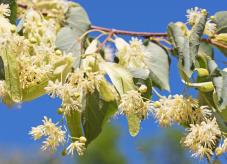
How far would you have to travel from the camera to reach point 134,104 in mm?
948

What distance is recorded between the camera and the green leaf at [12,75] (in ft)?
3.06

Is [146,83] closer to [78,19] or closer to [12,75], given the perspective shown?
[12,75]

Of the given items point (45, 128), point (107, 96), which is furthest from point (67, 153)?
point (107, 96)

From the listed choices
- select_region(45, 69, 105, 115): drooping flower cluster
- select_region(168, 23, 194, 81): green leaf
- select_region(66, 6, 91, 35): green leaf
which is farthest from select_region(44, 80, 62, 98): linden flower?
select_region(66, 6, 91, 35): green leaf

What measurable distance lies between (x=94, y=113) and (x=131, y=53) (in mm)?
154

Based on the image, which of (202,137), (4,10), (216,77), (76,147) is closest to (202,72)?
(216,77)

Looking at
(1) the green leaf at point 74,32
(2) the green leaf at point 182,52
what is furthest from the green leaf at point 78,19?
(2) the green leaf at point 182,52

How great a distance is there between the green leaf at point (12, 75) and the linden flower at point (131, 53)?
26 centimetres

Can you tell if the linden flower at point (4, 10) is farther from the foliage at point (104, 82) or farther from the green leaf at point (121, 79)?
the green leaf at point (121, 79)

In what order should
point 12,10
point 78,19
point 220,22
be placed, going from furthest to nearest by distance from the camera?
point 78,19 < point 220,22 < point 12,10

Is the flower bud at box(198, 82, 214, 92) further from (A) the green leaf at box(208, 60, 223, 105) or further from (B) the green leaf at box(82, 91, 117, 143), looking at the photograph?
(B) the green leaf at box(82, 91, 117, 143)

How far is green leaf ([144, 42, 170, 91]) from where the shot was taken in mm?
1195

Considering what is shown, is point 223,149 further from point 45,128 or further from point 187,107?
point 45,128

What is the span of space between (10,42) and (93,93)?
0.19 metres
